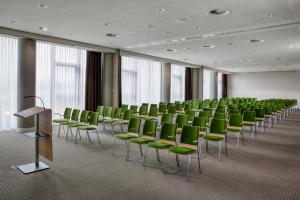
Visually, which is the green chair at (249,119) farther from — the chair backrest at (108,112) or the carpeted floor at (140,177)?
the chair backrest at (108,112)

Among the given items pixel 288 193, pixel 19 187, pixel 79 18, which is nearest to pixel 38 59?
pixel 79 18

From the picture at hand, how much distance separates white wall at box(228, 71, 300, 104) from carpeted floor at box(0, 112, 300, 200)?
19804 millimetres

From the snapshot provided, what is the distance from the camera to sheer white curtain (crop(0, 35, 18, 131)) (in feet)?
29.3

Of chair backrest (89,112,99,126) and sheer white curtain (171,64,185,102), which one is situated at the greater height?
sheer white curtain (171,64,185,102)

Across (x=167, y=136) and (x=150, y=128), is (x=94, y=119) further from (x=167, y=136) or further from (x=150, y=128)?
(x=167, y=136)

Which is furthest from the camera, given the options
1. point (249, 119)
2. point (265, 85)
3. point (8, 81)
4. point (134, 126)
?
point (265, 85)

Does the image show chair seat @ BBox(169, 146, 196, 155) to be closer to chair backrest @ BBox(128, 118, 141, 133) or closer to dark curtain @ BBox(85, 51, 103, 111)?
chair backrest @ BBox(128, 118, 141, 133)

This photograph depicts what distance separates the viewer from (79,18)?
→ 704 cm

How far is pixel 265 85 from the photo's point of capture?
25312 millimetres

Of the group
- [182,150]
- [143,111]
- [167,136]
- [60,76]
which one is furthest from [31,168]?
[60,76]

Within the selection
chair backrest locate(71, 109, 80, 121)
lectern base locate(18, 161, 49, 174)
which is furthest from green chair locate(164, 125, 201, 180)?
chair backrest locate(71, 109, 80, 121)

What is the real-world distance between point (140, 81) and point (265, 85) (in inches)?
634

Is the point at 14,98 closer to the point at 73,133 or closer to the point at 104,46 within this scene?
the point at 73,133

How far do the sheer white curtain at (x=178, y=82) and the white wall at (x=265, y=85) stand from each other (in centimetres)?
1025
